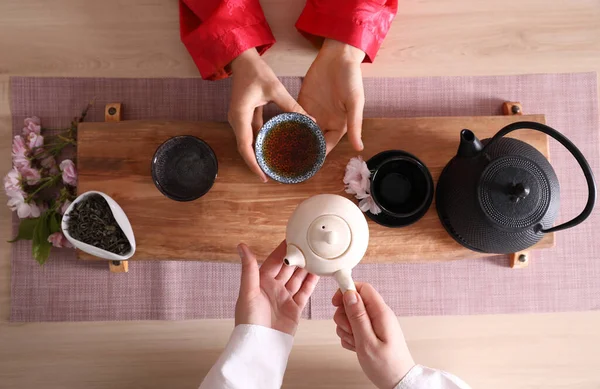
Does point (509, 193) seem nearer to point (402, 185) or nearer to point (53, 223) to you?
point (402, 185)

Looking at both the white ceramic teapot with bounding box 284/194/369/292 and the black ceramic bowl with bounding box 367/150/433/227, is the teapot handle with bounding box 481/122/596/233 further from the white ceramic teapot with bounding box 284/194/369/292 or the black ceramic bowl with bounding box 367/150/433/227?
the white ceramic teapot with bounding box 284/194/369/292

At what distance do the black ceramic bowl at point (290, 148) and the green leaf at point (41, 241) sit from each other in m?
0.61

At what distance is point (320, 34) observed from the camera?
102 cm

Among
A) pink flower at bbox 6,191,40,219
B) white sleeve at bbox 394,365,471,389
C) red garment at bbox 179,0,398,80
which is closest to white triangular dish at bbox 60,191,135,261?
pink flower at bbox 6,191,40,219

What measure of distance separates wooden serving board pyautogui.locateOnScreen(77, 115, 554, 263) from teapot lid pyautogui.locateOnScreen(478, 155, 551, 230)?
0.17 metres

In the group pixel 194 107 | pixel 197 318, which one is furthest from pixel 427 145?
pixel 197 318

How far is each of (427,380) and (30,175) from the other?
3.59 feet

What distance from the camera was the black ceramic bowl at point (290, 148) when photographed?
90cm

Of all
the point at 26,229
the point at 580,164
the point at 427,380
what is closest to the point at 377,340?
the point at 427,380

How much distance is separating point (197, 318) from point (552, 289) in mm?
977

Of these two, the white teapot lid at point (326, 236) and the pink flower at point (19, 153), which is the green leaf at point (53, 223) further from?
the white teapot lid at point (326, 236)

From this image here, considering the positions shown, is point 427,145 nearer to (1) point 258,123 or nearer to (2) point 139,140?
(1) point 258,123

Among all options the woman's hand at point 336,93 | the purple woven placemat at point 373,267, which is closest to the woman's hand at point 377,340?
the purple woven placemat at point 373,267

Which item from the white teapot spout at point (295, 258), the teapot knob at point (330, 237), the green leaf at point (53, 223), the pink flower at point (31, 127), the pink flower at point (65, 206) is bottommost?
the green leaf at point (53, 223)
